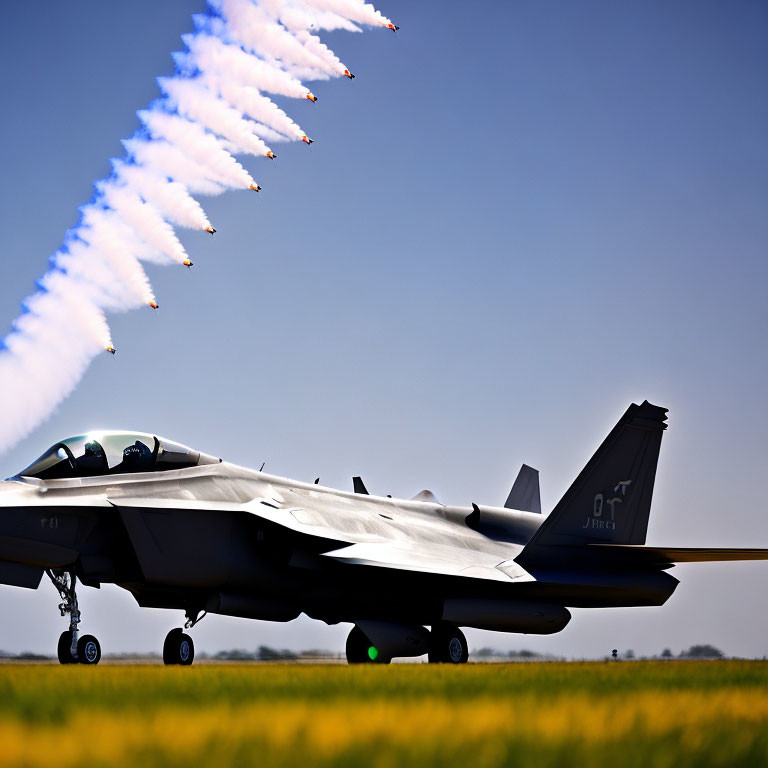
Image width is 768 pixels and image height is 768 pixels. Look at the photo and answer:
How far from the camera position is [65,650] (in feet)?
36.1

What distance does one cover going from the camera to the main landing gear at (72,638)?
1102 centimetres

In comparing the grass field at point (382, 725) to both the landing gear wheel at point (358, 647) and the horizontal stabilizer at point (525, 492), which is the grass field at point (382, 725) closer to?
the landing gear wheel at point (358, 647)

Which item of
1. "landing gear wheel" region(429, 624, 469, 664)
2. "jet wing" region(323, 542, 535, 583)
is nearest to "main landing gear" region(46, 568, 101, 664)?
"jet wing" region(323, 542, 535, 583)

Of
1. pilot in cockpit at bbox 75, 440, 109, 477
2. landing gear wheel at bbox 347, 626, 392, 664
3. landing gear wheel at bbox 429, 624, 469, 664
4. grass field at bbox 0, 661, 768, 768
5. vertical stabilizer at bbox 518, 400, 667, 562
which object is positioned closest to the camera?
grass field at bbox 0, 661, 768, 768

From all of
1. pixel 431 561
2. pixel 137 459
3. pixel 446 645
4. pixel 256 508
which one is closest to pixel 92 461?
pixel 137 459

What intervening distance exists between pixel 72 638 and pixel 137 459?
2512 mm

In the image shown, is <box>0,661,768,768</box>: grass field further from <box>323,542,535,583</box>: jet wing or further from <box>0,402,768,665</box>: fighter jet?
<box>323,542,535,583</box>: jet wing

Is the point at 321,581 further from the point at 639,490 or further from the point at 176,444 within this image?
the point at 639,490

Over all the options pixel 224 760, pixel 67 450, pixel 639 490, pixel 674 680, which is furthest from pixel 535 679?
pixel 639 490

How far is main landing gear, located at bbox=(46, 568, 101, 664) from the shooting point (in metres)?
11.0

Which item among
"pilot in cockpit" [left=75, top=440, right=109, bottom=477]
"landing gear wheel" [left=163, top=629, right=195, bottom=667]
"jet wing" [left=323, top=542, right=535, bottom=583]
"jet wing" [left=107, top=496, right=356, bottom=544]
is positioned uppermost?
"pilot in cockpit" [left=75, top=440, right=109, bottom=477]

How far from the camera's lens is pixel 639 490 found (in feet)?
55.4

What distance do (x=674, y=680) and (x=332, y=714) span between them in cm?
316

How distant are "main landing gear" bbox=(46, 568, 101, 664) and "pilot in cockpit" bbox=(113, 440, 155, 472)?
1.56 m
